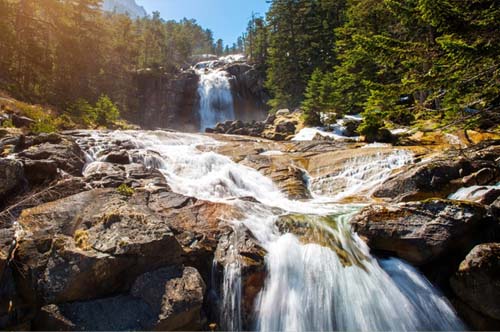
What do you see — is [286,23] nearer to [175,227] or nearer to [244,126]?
[244,126]

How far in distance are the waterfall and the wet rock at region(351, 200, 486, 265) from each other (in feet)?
114

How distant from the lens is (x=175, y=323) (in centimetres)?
506

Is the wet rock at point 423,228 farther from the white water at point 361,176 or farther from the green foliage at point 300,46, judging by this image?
the green foliage at point 300,46

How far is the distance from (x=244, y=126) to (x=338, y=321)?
23347 millimetres

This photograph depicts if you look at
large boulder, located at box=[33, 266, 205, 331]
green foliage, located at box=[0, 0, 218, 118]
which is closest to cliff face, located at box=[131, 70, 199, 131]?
green foliage, located at box=[0, 0, 218, 118]

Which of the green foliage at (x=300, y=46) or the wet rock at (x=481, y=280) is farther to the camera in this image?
the green foliage at (x=300, y=46)

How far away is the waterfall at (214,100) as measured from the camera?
4156 centimetres

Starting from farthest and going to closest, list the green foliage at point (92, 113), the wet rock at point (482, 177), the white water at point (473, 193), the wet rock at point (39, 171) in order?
the green foliage at point (92, 113)
the wet rock at point (482, 177)
the white water at point (473, 193)
the wet rock at point (39, 171)

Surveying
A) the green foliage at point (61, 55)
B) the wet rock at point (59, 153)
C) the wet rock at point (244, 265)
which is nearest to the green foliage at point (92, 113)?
the green foliage at point (61, 55)

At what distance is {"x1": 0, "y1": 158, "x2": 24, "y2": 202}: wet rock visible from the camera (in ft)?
23.0

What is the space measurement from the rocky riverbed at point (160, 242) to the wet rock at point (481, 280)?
0.02 meters

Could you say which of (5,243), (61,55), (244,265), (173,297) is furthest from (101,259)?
(61,55)

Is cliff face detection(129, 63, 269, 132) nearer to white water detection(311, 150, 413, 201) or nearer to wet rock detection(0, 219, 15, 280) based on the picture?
white water detection(311, 150, 413, 201)

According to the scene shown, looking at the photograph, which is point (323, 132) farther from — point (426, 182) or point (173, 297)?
point (173, 297)
